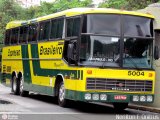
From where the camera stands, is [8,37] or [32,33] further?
[8,37]

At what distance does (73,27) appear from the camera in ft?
59.4

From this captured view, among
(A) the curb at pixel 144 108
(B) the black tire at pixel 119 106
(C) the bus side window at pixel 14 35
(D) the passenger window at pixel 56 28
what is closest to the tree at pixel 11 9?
(C) the bus side window at pixel 14 35

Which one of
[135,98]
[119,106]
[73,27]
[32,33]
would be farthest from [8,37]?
[135,98]

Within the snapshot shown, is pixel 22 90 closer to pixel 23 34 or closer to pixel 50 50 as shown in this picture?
pixel 23 34

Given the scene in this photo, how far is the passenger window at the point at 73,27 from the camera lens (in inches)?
694

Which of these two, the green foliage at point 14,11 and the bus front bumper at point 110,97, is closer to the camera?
the bus front bumper at point 110,97

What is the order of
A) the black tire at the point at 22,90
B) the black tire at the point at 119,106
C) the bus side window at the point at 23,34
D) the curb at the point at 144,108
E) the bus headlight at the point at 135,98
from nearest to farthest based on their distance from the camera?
the bus headlight at the point at 135,98 → the curb at the point at 144,108 → the black tire at the point at 119,106 → the bus side window at the point at 23,34 → the black tire at the point at 22,90

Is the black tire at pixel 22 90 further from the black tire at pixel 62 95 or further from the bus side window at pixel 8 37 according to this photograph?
the black tire at pixel 62 95

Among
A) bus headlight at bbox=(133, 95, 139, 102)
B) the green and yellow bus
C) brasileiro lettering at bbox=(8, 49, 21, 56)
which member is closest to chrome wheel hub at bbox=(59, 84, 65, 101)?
the green and yellow bus

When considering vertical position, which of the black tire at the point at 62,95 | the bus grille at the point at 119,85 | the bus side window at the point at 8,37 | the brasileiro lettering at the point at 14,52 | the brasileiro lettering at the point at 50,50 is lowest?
the black tire at the point at 62,95

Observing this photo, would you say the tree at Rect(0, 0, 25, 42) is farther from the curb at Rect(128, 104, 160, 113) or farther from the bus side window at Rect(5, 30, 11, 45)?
the curb at Rect(128, 104, 160, 113)

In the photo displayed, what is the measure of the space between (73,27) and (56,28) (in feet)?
7.34

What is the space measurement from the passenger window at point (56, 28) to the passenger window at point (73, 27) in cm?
84

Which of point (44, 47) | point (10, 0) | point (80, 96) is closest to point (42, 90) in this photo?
point (44, 47)
